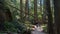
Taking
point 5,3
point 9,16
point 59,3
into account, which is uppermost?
point 59,3

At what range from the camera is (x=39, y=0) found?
927 centimetres

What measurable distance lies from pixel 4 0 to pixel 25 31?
1.61 metres

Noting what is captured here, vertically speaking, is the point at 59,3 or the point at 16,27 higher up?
the point at 59,3

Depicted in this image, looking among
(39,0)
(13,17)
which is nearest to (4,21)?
(13,17)

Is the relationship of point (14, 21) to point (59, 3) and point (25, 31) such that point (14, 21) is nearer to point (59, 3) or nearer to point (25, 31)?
point (25, 31)

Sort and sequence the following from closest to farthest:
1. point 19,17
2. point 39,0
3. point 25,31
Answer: point 25,31, point 19,17, point 39,0

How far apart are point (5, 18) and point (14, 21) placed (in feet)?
1.31

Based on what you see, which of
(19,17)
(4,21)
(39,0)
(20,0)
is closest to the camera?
(4,21)

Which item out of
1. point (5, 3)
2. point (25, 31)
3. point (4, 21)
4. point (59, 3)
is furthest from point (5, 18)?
point (59, 3)

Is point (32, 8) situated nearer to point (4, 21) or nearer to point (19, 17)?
point (19, 17)

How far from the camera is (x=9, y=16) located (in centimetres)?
680

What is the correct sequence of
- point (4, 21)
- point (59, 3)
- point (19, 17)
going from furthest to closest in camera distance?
point (19, 17), point (4, 21), point (59, 3)

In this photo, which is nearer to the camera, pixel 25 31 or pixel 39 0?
pixel 25 31

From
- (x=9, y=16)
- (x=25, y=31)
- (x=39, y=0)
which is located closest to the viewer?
(x=25, y=31)
